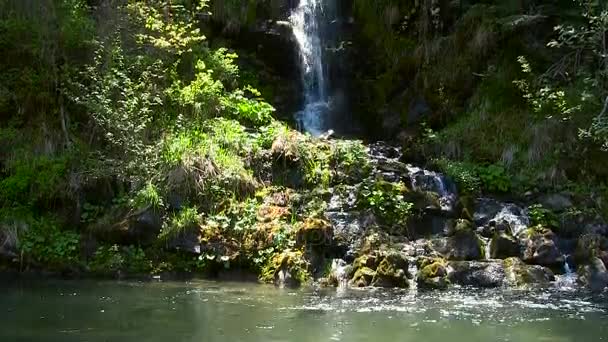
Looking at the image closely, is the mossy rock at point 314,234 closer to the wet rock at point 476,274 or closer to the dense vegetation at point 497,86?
the wet rock at point 476,274

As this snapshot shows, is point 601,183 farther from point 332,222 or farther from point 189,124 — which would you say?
point 189,124

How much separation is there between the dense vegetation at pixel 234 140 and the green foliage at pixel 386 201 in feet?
0.10

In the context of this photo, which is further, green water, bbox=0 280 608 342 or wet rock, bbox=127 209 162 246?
wet rock, bbox=127 209 162 246

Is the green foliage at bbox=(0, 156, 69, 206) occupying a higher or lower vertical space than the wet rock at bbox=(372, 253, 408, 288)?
higher

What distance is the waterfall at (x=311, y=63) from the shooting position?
1470 centimetres

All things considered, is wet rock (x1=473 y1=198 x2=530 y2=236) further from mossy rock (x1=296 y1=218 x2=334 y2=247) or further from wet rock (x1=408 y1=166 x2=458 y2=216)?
mossy rock (x1=296 y1=218 x2=334 y2=247)

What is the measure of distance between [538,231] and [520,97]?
3996 mm

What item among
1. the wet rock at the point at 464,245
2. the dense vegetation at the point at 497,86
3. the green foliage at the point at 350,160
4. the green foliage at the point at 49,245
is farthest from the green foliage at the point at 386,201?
the green foliage at the point at 49,245

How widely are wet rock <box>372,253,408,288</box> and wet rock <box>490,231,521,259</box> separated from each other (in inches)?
60.4

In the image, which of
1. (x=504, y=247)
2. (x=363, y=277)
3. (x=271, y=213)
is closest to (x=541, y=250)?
(x=504, y=247)

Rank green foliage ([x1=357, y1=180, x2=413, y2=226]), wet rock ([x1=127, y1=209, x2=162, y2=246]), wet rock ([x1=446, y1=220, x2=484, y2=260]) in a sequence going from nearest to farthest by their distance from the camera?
wet rock ([x1=446, y1=220, x2=484, y2=260]) → wet rock ([x1=127, y1=209, x2=162, y2=246]) → green foliage ([x1=357, y1=180, x2=413, y2=226])

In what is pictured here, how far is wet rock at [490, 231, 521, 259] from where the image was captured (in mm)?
9734

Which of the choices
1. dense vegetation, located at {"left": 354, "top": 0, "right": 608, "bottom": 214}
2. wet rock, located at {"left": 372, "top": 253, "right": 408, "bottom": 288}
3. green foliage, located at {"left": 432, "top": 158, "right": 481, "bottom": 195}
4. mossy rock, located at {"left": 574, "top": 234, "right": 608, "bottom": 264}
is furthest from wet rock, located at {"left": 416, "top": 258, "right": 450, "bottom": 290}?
dense vegetation, located at {"left": 354, "top": 0, "right": 608, "bottom": 214}

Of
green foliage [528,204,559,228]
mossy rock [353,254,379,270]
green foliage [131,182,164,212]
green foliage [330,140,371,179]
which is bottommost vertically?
mossy rock [353,254,379,270]
